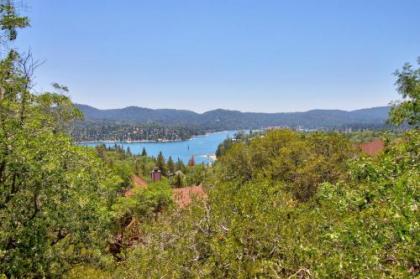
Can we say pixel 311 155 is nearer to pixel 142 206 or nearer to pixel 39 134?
pixel 142 206

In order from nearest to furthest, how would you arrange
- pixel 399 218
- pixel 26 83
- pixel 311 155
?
1. pixel 399 218
2. pixel 26 83
3. pixel 311 155

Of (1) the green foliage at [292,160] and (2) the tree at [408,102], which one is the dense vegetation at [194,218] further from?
(1) the green foliage at [292,160]

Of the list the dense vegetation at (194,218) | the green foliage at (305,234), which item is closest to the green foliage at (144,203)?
the dense vegetation at (194,218)

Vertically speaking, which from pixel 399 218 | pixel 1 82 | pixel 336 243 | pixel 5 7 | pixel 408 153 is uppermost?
pixel 5 7

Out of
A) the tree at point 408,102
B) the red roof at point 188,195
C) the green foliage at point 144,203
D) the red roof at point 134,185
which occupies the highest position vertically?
the tree at point 408,102

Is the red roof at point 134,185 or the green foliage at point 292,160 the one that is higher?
the green foliage at point 292,160

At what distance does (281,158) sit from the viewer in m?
19.8

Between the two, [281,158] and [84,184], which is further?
[281,158]

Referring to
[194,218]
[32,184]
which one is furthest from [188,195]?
[32,184]

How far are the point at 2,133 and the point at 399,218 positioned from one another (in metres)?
6.76

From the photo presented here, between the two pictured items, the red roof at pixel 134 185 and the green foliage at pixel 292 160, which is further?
the red roof at pixel 134 185

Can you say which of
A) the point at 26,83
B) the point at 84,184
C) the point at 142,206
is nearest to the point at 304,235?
Result: the point at 84,184

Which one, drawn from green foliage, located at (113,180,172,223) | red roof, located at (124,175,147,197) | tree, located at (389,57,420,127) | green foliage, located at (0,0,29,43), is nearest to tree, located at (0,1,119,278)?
green foliage, located at (0,0,29,43)

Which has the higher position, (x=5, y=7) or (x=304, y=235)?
(x=5, y=7)
